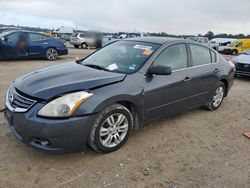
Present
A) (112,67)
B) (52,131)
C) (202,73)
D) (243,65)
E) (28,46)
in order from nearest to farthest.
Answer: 1. (52,131)
2. (112,67)
3. (202,73)
4. (243,65)
5. (28,46)

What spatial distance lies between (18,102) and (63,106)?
0.64 metres

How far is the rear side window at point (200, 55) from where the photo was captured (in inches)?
182

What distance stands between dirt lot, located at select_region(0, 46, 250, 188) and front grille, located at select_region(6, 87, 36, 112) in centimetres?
64

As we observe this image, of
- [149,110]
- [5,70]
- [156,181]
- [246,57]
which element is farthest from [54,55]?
[156,181]

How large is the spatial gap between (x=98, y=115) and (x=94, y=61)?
4.57 feet

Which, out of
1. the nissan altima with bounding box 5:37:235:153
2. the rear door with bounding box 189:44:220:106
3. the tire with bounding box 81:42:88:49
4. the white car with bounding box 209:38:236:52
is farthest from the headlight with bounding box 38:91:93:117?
the white car with bounding box 209:38:236:52

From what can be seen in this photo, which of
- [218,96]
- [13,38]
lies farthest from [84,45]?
[218,96]

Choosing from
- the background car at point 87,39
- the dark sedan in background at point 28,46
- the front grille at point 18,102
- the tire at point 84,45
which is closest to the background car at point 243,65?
the dark sedan in background at point 28,46

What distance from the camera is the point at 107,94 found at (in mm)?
3135

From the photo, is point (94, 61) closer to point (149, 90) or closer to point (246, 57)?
point (149, 90)

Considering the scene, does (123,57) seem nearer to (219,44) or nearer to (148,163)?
(148,163)

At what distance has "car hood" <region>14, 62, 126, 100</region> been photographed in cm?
299

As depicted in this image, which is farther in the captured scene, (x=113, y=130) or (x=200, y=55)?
(x=200, y=55)

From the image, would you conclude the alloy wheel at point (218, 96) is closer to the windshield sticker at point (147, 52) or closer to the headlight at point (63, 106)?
the windshield sticker at point (147, 52)
